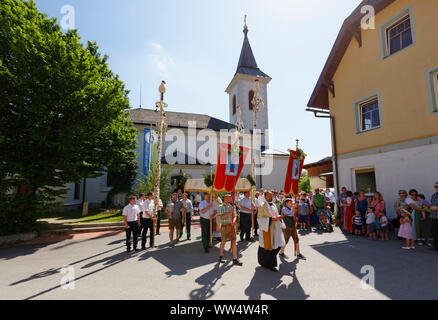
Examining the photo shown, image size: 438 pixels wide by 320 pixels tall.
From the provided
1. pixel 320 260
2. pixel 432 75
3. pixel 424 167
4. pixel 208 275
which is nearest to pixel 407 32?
pixel 432 75

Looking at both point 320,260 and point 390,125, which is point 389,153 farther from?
point 320,260

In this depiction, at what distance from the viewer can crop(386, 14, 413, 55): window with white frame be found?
9.82 m

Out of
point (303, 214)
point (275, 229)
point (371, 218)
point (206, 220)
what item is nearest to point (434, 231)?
point (371, 218)

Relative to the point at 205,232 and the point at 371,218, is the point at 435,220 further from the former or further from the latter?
the point at 205,232

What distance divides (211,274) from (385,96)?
1091 cm

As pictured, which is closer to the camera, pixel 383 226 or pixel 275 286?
pixel 275 286

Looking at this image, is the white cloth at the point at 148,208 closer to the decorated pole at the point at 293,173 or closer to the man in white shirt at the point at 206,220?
the man in white shirt at the point at 206,220

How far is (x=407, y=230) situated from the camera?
291 inches

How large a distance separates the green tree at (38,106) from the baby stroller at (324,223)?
11.9 m

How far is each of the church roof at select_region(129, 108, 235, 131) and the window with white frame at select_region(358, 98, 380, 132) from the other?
19.2m

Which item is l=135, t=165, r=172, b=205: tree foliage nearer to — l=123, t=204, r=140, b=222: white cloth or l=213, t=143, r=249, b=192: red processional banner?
l=123, t=204, r=140, b=222: white cloth

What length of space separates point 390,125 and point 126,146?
544 inches

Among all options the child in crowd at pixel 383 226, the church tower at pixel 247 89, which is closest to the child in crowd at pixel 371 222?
the child in crowd at pixel 383 226

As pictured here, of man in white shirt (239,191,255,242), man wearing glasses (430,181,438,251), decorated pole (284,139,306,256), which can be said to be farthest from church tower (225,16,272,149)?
man wearing glasses (430,181,438,251)
